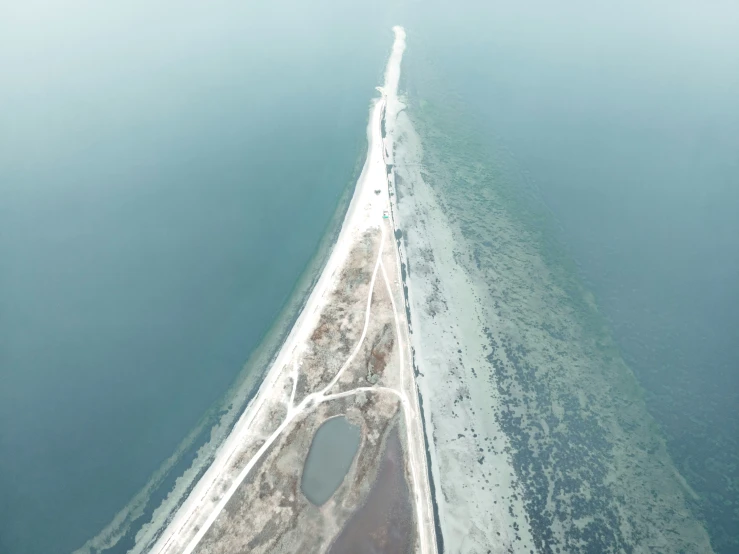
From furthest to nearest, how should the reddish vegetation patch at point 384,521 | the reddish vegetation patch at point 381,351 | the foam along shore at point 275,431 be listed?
the reddish vegetation patch at point 381,351, the foam along shore at point 275,431, the reddish vegetation patch at point 384,521

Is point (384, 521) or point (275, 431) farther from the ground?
point (275, 431)

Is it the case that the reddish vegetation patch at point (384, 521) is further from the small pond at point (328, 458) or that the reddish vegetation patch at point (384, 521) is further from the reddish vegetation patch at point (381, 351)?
the reddish vegetation patch at point (381, 351)

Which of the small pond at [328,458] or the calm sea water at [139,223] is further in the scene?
the calm sea water at [139,223]

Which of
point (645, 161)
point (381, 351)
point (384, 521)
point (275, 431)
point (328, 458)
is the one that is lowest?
point (384, 521)

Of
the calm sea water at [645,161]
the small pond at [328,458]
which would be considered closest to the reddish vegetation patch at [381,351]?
the small pond at [328,458]

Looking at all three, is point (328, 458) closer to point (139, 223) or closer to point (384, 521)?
point (384, 521)

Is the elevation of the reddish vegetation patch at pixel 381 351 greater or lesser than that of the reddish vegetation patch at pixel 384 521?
greater

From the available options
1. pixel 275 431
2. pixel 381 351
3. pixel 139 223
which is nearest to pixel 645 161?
pixel 381 351
